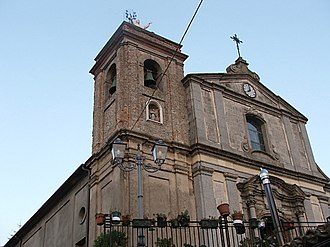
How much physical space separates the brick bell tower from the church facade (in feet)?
0.12

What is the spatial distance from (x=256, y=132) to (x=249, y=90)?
1.90 metres

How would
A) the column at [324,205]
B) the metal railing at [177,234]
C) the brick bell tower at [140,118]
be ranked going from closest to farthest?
the metal railing at [177,234] < the brick bell tower at [140,118] < the column at [324,205]

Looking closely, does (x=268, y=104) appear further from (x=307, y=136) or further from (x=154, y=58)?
(x=154, y=58)

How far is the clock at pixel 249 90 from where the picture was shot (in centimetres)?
1906

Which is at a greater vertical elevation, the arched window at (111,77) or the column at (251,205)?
the arched window at (111,77)

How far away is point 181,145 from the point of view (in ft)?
50.0

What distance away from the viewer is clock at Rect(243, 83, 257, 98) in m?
19.1

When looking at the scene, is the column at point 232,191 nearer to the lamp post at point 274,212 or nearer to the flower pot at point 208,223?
the flower pot at point 208,223

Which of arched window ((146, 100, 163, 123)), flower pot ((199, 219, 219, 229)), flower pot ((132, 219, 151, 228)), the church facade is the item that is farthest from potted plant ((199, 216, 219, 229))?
arched window ((146, 100, 163, 123))

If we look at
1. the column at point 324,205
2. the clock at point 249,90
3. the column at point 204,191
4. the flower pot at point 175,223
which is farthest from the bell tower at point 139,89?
the column at point 324,205

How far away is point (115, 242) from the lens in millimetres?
10750

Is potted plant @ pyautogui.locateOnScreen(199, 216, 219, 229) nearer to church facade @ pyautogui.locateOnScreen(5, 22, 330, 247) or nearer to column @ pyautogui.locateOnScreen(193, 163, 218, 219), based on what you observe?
church facade @ pyautogui.locateOnScreen(5, 22, 330, 247)

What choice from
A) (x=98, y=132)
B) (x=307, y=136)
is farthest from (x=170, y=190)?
(x=307, y=136)

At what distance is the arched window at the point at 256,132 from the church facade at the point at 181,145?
4cm
